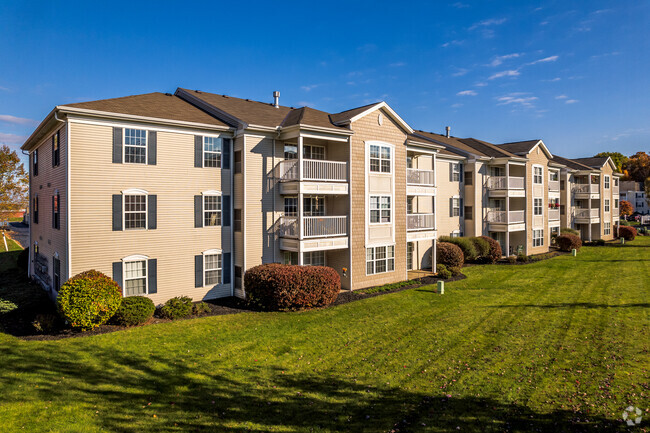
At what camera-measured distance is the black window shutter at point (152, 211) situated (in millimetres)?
16891

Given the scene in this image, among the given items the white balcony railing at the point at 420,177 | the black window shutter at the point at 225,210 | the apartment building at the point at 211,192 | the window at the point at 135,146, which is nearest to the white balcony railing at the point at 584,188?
the white balcony railing at the point at 420,177

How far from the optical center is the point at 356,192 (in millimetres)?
20906

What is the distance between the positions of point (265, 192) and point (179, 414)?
494 inches

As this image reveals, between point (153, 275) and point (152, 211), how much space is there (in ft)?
9.43

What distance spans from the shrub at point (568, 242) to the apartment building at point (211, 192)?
75.7ft

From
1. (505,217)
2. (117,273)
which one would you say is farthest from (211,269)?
(505,217)

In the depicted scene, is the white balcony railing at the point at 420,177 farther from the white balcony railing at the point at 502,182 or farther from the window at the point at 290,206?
the white balcony railing at the point at 502,182

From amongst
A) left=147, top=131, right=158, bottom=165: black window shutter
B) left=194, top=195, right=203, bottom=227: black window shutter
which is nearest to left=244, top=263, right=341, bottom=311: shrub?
left=194, top=195, right=203, bottom=227: black window shutter

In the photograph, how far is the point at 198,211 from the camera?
1833 centimetres

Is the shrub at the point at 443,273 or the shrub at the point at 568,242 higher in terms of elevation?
the shrub at the point at 568,242

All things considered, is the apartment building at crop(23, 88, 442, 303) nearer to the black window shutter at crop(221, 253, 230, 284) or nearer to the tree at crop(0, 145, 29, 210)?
the black window shutter at crop(221, 253, 230, 284)

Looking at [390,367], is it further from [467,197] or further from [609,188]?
[609,188]

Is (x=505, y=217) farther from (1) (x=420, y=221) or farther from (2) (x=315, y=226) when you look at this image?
(2) (x=315, y=226)

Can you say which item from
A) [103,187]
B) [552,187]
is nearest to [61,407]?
[103,187]
